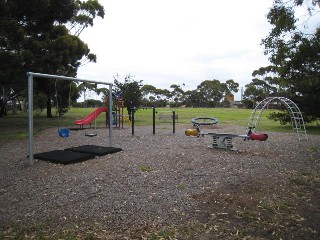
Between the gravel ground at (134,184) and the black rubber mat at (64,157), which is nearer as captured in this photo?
the gravel ground at (134,184)

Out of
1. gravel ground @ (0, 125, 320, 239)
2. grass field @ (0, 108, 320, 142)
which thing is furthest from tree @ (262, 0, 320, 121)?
grass field @ (0, 108, 320, 142)

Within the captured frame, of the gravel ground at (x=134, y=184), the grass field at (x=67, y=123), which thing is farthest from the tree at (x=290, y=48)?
the grass field at (x=67, y=123)

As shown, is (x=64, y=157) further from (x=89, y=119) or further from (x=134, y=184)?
(x=89, y=119)

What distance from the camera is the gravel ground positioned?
3781 millimetres

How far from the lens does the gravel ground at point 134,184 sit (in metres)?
3.78

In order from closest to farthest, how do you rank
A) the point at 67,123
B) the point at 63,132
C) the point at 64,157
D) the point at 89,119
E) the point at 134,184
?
the point at 134,184, the point at 64,157, the point at 63,132, the point at 89,119, the point at 67,123

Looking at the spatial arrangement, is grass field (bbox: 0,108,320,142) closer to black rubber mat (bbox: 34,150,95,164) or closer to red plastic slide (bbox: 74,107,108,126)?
red plastic slide (bbox: 74,107,108,126)

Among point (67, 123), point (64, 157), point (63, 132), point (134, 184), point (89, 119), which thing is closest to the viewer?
point (134, 184)

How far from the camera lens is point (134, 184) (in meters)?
5.20

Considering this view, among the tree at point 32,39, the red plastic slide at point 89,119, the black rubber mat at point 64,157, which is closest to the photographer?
the black rubber mat at point 64,157

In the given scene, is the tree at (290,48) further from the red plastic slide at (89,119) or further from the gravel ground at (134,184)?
the red plastic slide at (89,119)

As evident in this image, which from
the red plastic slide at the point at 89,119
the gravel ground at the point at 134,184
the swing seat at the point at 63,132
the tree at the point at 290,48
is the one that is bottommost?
the gravel ground at the point at 134,184

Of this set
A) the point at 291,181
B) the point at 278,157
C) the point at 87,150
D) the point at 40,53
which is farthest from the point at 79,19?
the point at 291,181

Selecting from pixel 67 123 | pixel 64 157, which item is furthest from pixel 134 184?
pixel 67 123
